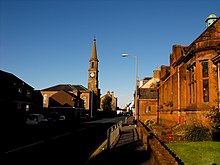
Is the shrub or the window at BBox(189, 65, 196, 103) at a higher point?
the window at BBox(189, 65, 196, 103)

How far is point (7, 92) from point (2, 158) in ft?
99.7

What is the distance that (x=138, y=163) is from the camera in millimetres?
8867

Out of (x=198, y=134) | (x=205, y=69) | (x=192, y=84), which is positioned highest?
(x=205, y=69)

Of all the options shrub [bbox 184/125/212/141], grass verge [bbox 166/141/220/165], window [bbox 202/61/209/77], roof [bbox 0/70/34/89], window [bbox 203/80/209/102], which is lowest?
grass verge [bbox 166/141/220/165]

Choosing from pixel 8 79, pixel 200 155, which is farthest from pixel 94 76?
pixel 200 155

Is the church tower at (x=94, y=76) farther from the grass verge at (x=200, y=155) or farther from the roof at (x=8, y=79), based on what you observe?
the grass verge at (x=200, y=155)

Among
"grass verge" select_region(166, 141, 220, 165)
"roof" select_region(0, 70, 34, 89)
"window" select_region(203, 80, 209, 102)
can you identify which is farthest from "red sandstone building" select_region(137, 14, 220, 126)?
"roof" select_region(0, 70, 34, 89)

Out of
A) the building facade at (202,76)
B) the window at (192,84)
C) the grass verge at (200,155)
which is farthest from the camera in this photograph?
the window at (192,84)

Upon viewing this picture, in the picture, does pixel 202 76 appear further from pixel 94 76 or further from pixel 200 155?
pixel 94 76

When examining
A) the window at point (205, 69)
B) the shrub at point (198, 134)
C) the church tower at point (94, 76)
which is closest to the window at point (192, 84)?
the window at point (205, 69)

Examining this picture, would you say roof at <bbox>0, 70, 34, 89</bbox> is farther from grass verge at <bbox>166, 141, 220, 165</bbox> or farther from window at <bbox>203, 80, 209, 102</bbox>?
grass verge at <bbox>166, 141, 220, 165</bbox>

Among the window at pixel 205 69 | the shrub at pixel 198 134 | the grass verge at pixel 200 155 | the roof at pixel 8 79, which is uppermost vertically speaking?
the roof at pixel 8 79

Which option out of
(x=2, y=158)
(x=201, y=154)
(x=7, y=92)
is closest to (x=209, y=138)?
(x=201, y=154)

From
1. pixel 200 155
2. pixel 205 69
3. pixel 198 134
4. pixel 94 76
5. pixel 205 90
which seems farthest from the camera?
pixel 94 76
